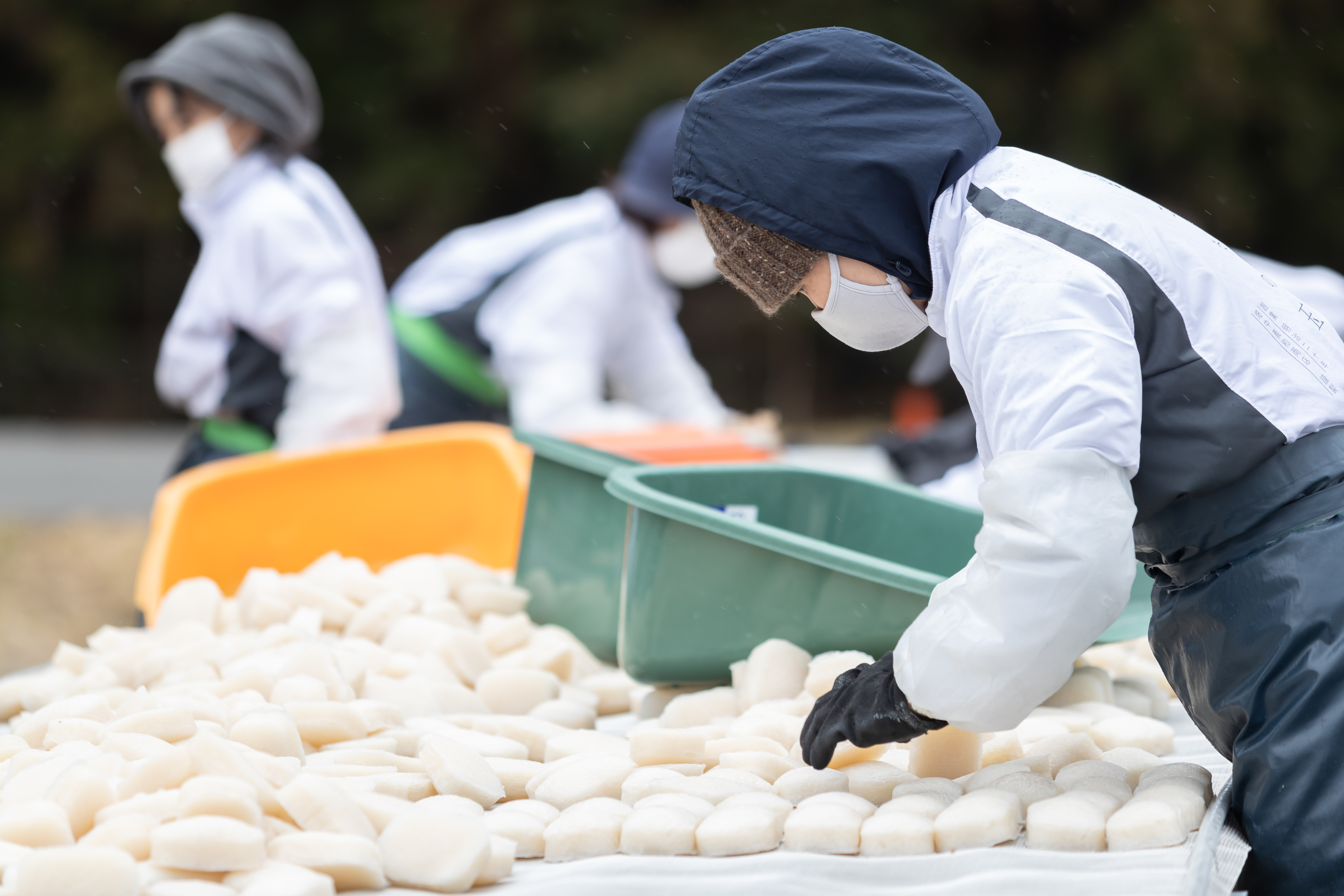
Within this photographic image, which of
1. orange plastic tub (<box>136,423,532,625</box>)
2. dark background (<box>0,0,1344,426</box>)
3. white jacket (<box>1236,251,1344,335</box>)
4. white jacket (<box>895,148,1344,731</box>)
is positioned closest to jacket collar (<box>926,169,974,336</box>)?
white jacket (<box>895,148,1344,731</box>)

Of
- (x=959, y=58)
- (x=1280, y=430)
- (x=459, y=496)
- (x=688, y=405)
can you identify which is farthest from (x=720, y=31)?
(x=1280, y=430)

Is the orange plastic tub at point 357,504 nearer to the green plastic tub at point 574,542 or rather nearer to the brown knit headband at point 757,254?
the green plastic tub at point 574,542

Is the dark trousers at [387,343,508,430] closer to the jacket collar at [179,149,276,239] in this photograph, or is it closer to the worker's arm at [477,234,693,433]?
the worker's arm at [477,234,693,433]

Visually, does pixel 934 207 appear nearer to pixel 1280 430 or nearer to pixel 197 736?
pixel 1280 430

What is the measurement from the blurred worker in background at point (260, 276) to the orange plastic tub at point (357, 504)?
31cm

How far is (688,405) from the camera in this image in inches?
156

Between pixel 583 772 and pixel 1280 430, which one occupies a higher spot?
pixel 1280 430

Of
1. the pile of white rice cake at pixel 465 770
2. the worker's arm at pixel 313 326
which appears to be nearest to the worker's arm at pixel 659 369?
the worker's arm at pixel 313 326

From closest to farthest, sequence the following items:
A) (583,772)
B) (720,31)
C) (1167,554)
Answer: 1. (1167,554)
2. (583,772)
3. (720,31)

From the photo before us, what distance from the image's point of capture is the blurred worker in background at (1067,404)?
38.4 inches

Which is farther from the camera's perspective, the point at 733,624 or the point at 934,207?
the point at 733,624

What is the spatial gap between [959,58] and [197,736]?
8584mm

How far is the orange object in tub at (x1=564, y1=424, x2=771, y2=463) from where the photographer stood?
2.47 meters

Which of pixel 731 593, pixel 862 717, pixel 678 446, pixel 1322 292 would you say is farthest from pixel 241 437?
pixel 1322 292
